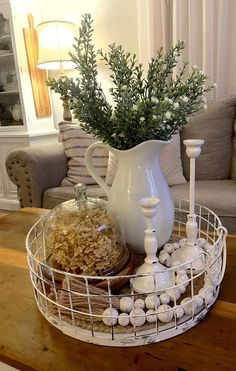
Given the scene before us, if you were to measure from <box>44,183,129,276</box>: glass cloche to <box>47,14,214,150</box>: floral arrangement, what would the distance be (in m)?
0.17

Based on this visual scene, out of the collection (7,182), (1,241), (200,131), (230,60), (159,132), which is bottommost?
(7,182)

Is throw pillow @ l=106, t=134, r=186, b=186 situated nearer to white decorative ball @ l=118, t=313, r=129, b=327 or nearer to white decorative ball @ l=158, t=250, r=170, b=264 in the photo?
white decorative ball @ l=158, t=250, r=170, b=264

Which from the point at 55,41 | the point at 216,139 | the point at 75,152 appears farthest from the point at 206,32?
the point at 75,152

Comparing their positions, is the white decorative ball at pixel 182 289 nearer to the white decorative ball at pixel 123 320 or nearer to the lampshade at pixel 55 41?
the white decorative ball at pixel 123 320

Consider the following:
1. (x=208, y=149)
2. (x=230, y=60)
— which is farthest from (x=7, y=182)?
(x=230, y=60)

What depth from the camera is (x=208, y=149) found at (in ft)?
5.72

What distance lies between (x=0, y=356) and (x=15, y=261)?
0.32 m

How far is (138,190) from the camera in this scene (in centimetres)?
66

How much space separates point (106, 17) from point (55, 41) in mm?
533

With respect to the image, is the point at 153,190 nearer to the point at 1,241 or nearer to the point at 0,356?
the point at 0,356

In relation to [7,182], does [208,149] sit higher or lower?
higher

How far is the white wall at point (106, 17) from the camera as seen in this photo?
7.68 ft

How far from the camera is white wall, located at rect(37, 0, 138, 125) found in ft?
7.68

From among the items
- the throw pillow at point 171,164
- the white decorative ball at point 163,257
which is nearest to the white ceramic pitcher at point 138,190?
the white decorative ball at point 163,257
